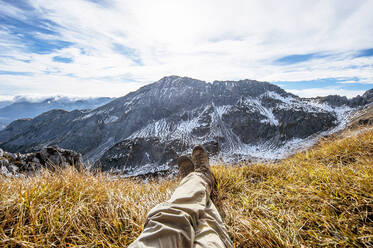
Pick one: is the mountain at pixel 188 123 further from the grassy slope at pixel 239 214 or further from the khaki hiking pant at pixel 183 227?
the khaki hiking pant at pixel 183 227

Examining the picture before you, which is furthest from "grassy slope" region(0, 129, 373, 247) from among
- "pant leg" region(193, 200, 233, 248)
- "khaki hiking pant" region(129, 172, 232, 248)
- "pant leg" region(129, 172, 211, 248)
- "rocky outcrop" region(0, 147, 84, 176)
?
"rocky outcrop" region(0, 147, 84, 176)

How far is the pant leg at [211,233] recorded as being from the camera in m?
1.70

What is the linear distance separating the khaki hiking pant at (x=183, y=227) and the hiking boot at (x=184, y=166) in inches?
79.7

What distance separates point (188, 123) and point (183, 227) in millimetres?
124352

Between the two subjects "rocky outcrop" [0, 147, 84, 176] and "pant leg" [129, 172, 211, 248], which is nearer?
"pant leg" [129, 172, 211, 248]

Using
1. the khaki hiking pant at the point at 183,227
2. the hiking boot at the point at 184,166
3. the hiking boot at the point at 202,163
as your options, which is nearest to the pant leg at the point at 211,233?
the khaki hiking pant at the point at 183,227

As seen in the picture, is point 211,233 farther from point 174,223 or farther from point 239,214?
point 239,214

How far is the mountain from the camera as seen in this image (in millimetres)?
91000

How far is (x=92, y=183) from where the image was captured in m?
3.11

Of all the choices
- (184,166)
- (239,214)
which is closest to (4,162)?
(184,166)

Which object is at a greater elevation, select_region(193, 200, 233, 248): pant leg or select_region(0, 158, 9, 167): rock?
select_region(193, 200, 233, 248): pant leg

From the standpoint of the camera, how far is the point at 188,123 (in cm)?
12612

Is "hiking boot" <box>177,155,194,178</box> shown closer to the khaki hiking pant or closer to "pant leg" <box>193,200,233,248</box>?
the khaki hiking pant

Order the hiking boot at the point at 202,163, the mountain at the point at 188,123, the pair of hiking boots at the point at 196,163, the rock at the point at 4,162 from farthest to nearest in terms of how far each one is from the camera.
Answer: the mountain at the point at 188,123
the rock at the point at 4,162
the pair of hiking boots at the point at 196,163
the hiking boot at the point at 202,163
